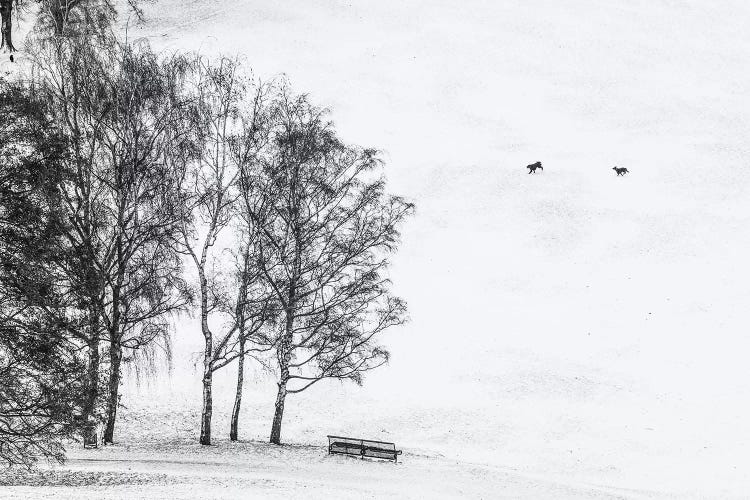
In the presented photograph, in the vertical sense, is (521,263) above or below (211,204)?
above

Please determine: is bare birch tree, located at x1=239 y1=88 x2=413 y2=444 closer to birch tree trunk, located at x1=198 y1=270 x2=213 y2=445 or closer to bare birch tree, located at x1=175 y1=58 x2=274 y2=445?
bare birch tree, located at x1=175 y1=58 x2=274 y2=445

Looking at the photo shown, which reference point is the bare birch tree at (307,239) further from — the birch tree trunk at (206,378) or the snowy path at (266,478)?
the snowy path at (266,478)

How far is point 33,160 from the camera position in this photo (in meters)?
18.1

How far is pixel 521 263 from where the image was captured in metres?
44.2

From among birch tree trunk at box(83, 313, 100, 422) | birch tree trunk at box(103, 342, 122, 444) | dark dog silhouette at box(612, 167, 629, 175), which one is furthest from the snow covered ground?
birch tree trunk at box(83, 313, 100, 422)

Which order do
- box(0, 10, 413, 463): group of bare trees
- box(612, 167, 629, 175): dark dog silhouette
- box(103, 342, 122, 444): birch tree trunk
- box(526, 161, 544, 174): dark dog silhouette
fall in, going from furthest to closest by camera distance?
box(612, 167, 629, 175): dark dog silhouette → box(526, 161, 544, 174): dark dog silhouette → box(0, 10, 413, 463): group of bare trees → box(103, 342, 122, 444): birch tree trunk

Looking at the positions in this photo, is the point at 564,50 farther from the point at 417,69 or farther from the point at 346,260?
the point at 346,260

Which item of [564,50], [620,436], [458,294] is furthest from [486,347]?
[564,50]

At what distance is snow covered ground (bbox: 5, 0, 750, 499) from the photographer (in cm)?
2745

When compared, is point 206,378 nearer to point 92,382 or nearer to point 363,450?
point 363,450

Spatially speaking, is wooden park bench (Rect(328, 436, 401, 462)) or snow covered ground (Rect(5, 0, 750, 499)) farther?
snow covered ground (Rect(5, 0, 750, 499))

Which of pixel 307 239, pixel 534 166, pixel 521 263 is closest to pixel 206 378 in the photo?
pixel 307 239

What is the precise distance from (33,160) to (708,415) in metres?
30.5

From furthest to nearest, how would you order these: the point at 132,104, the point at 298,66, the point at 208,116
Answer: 1. the point at 298,66
2. the point at 208,116
3. the point at 132,104
